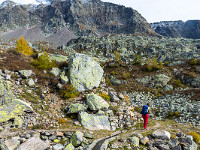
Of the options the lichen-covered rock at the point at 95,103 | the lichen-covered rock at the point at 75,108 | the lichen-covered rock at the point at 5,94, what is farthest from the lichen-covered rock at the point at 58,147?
the lichen-covered rock at the point at 95,103

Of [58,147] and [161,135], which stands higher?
[58,147]

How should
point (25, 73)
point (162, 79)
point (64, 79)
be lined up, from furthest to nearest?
point (162, 79) < point (64, 79) < point (25, 73)

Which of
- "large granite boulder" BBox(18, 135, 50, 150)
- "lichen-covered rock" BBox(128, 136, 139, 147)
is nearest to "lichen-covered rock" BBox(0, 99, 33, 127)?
"large granite boulder" BBox(18, 135, 50, 150)

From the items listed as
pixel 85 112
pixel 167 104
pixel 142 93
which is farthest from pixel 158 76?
pixel 85 112

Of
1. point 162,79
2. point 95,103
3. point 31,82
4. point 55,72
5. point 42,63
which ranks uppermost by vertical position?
point 42,63

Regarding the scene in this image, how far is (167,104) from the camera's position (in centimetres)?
2144

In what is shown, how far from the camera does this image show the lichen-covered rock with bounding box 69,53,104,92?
685 inches

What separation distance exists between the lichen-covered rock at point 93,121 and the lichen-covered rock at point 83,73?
501cm

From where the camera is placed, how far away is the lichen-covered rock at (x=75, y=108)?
13.0 metres

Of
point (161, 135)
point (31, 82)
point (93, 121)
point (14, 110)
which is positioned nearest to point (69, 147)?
point (93, 121)

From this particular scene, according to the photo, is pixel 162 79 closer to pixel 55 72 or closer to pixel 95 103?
pixel 95 103

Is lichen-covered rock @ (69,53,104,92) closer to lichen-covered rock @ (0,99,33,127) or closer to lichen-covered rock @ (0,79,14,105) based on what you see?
lichen-covered rock @ (0,99,33,127)

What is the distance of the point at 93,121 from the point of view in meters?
12.5

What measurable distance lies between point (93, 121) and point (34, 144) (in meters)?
6.00
